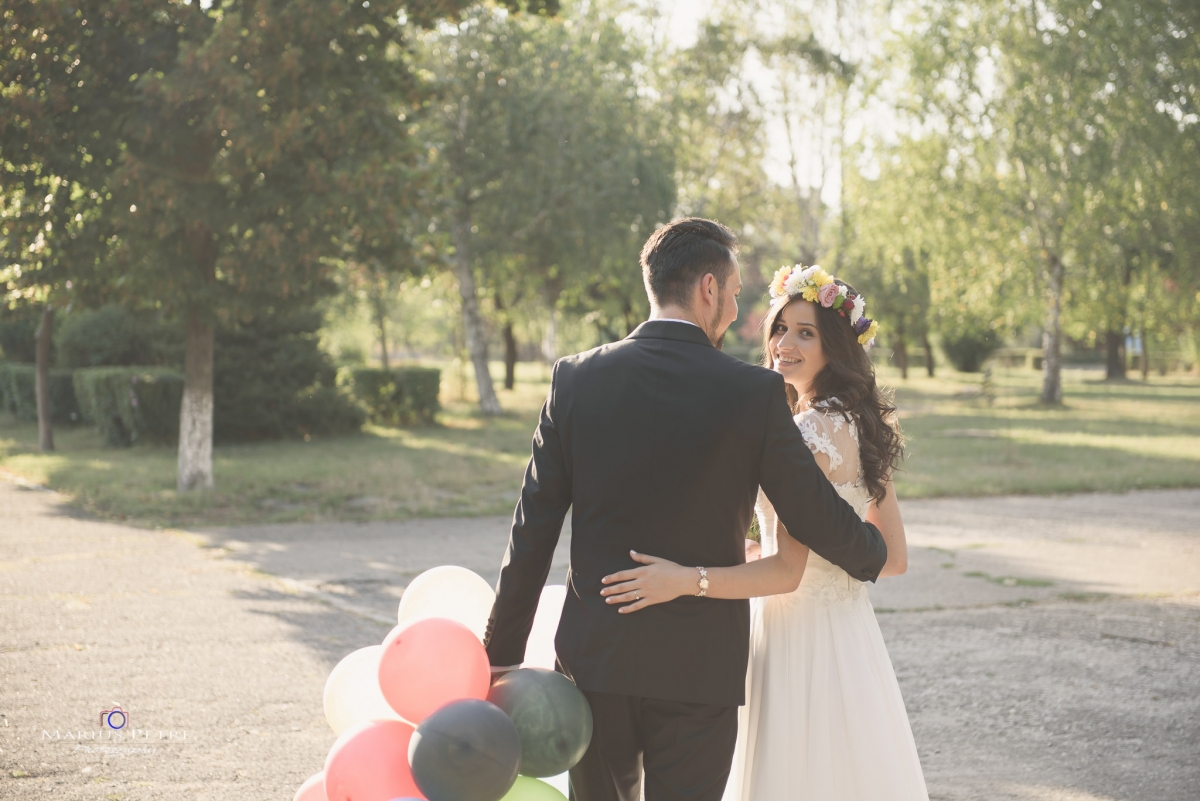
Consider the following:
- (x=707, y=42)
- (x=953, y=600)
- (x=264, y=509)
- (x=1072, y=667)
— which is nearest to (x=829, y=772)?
(x=1072, y=667)

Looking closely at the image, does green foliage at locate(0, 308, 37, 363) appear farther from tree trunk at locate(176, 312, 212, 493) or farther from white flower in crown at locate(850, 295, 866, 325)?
white flower in crown at locate(850, 295, 866, 325)

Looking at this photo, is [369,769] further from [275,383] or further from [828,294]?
[275,383]

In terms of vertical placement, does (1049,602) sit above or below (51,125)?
below

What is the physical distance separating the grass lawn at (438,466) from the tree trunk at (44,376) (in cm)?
32

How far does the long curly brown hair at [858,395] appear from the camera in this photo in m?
3.30

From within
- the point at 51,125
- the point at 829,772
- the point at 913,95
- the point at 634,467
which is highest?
the point at 913,95

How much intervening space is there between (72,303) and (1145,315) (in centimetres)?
2635

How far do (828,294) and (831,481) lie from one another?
0.65 meters

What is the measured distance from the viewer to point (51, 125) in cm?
1086

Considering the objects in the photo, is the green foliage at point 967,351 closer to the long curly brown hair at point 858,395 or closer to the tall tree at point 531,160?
the tall tree at point 531,160

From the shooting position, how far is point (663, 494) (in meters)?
2.61

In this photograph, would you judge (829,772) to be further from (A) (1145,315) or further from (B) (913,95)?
(A) (1145,315)

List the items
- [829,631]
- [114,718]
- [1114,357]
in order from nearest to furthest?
[829,631] < [114,718] < [1114,357]

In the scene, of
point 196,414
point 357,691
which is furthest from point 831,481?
point 196,414
